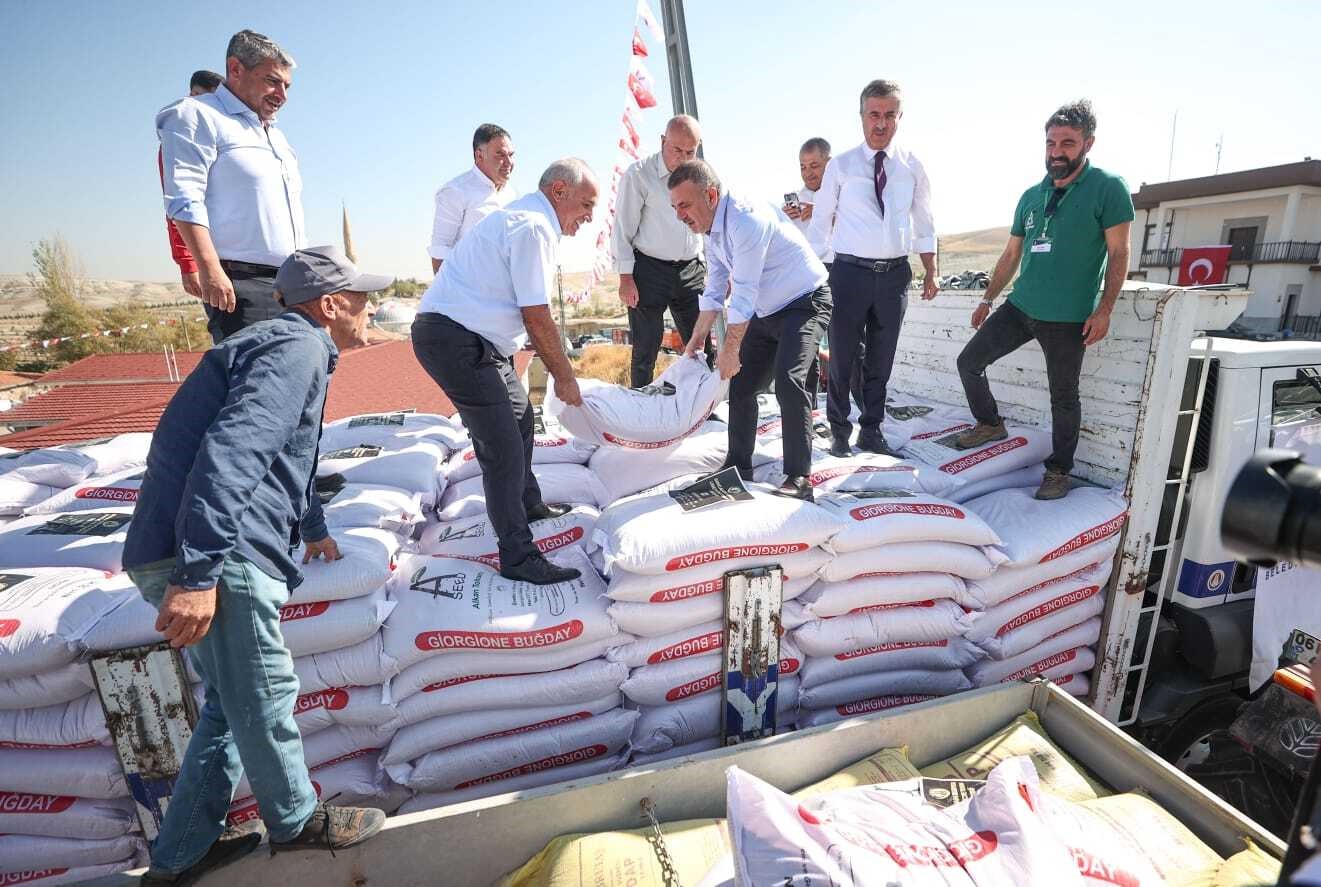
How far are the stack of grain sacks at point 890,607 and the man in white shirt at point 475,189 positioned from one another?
10.3 ft

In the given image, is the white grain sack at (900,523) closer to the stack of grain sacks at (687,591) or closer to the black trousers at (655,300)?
the stack of grain sacks at (687,591)

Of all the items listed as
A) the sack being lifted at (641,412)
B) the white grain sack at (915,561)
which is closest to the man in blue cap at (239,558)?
the sack being lifted at (641,412)

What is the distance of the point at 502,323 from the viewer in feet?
8.05

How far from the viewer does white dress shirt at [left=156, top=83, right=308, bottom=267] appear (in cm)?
252

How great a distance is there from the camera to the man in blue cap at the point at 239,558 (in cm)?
147

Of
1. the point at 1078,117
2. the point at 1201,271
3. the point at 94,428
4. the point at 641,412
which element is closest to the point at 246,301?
the point at 641,412

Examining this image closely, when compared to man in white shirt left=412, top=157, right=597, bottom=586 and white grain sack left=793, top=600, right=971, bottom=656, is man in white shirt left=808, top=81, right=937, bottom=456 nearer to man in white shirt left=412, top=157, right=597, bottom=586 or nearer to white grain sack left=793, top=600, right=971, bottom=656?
white grain sack left=793, top=600, right=971, bottom=656

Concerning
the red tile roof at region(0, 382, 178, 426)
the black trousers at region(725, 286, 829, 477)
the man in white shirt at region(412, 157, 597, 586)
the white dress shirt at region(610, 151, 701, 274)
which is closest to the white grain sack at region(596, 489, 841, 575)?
the man in white shirt at region(412, 157, 597, 586)

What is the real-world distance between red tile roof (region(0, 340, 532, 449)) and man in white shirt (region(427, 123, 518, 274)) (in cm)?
327

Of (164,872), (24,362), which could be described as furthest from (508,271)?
(24,362)

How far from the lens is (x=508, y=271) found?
242 cm

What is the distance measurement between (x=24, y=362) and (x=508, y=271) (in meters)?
41.6

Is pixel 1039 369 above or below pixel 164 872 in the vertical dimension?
above

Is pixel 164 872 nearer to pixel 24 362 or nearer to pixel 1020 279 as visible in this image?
pixel 1020 279
